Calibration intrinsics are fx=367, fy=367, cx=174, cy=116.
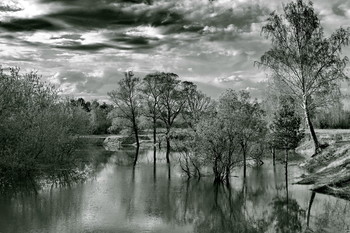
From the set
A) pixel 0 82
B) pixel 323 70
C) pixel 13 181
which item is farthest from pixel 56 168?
pixel 323 70

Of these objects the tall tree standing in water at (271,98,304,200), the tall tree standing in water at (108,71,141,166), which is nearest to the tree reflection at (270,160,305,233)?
the tall tree standing in water at (271,98,304,200)

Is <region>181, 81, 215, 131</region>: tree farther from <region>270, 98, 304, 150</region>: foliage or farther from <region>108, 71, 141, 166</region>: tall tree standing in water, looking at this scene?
<region>270, 98, 304, 150</region>: foliage

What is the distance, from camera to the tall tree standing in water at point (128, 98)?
5209cm

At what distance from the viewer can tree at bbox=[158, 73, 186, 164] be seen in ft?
158

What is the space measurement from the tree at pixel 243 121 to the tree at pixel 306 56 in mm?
4039

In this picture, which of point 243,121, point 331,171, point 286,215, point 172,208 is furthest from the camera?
point 243,121

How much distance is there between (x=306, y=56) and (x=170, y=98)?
893 inches

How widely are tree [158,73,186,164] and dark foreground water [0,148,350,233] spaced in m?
25.4

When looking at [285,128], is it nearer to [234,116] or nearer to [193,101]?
[234,116]

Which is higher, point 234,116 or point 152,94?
point 152,94

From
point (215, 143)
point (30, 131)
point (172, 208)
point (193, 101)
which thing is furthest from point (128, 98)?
point (172, 208)

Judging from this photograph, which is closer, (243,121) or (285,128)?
(243,121)

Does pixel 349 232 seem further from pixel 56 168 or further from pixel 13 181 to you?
pixel 56 168

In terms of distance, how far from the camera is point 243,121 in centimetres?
2623
